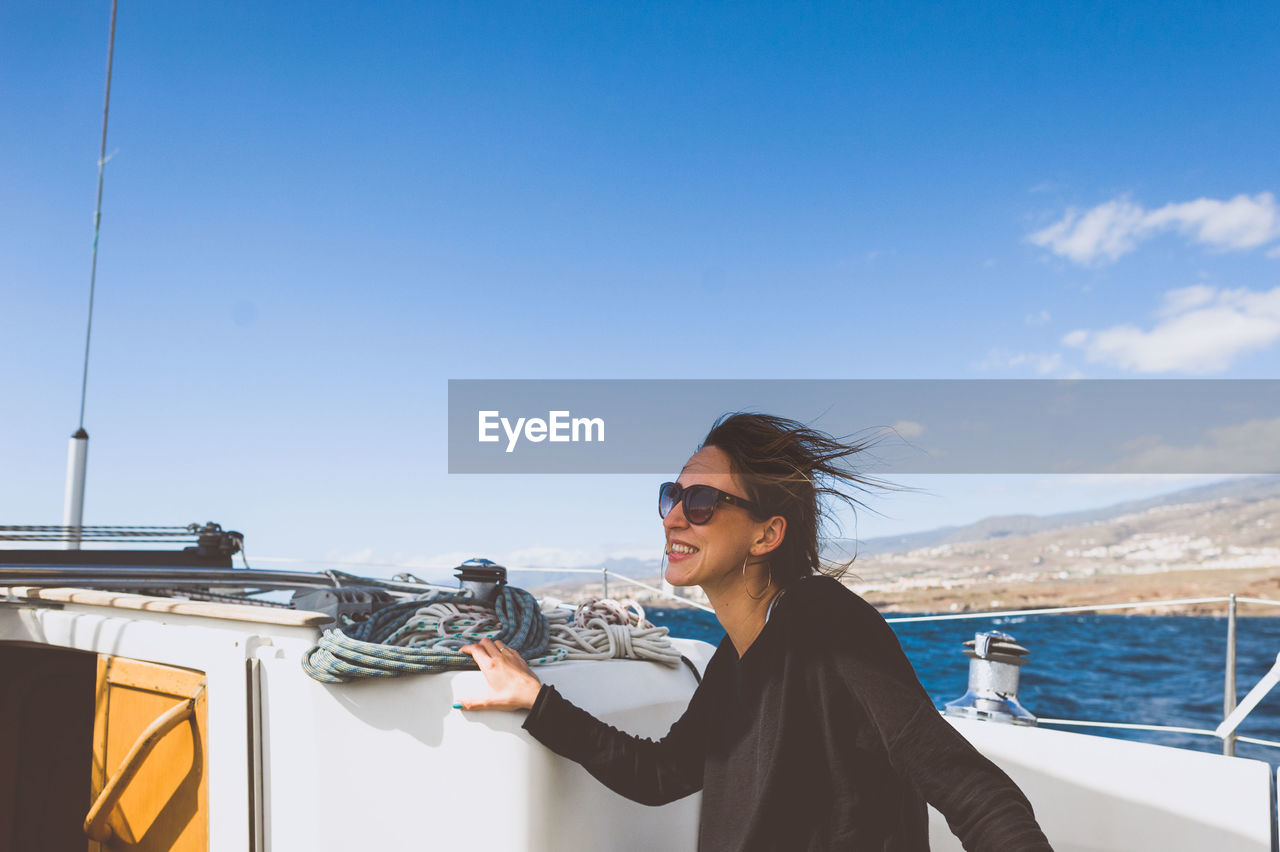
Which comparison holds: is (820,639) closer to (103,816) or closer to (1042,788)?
(1042,788)

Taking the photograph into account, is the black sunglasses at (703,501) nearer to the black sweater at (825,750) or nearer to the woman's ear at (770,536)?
the woman's ear at (770,536)

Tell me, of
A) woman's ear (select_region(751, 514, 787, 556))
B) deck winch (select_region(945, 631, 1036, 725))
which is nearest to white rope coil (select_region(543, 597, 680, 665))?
woman's ear (select_region(751, 514, 787, 556))

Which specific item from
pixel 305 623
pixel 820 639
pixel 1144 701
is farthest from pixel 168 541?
pixel 1144 701

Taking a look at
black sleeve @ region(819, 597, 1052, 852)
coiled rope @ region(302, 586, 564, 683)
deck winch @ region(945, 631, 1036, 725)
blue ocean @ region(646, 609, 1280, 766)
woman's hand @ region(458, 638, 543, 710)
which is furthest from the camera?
blue ocean @ region(646, 609, 1280, 766)

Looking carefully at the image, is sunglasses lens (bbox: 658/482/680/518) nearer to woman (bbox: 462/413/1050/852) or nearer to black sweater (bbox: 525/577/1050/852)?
woman (bbox: 462/413/1050/852)

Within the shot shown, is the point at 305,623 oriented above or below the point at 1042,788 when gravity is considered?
above

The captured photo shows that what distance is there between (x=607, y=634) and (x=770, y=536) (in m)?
0.56

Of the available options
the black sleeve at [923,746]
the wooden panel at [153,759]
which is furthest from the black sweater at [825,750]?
the wooden panel at [153,759]

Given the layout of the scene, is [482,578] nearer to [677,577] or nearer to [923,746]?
[677,577]

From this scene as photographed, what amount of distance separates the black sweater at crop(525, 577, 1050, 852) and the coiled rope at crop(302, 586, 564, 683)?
25 cm

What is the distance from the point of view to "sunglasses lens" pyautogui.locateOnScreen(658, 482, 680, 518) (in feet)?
5.51

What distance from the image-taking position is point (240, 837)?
1.97m

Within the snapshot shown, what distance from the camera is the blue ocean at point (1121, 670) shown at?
19250mm

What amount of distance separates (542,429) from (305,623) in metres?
1.69
